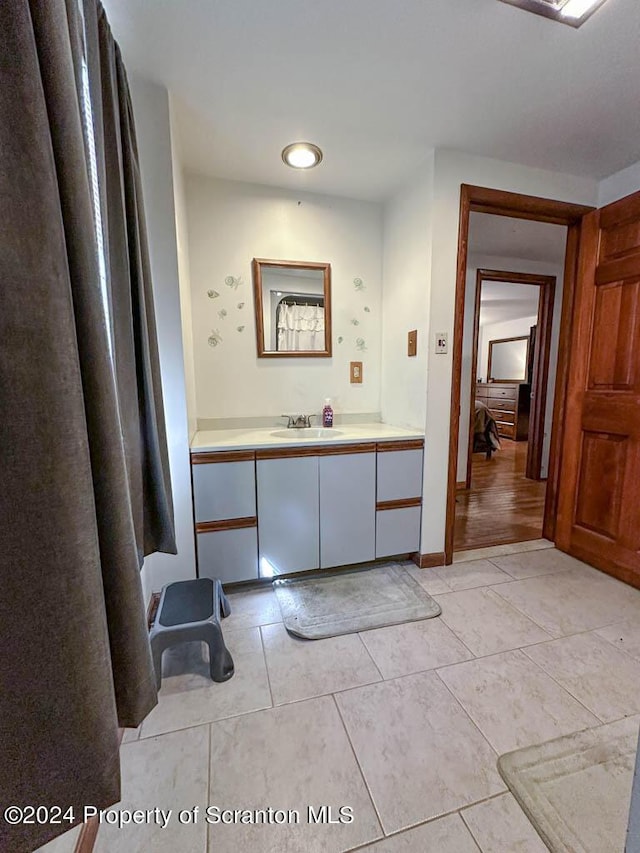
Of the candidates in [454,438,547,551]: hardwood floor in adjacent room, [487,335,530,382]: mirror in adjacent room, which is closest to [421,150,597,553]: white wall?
[454,438,547,551]: hardwood floor in adjacent room

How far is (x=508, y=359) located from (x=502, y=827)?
25.8ft

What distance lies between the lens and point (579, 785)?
987 millimetres

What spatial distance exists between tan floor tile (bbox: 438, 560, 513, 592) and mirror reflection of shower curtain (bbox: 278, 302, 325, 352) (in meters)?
1.64

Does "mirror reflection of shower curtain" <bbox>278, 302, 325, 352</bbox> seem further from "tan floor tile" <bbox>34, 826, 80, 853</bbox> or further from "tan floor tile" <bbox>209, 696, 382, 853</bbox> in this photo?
"tan floor tile" <bbox>34, 826, 80, 853</bbox>

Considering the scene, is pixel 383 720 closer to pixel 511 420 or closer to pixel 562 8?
pixel 562 8

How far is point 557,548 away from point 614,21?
8.50ft

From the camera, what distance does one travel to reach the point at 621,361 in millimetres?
1949

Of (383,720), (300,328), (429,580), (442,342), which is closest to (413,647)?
(383,720)

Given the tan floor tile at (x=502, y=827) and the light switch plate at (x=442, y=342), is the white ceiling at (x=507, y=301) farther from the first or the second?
the tan floor tile at (x=502, y=827)

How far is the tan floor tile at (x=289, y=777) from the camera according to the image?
0.88 m

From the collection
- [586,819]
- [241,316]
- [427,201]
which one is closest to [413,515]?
[586,819]

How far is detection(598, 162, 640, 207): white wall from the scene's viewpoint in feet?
6.44

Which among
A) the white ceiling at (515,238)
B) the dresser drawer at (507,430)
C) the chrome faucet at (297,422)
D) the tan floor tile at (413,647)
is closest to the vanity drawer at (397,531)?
the tan floor tile at (413,647)

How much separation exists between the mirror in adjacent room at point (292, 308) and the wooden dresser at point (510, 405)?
5.15 m
